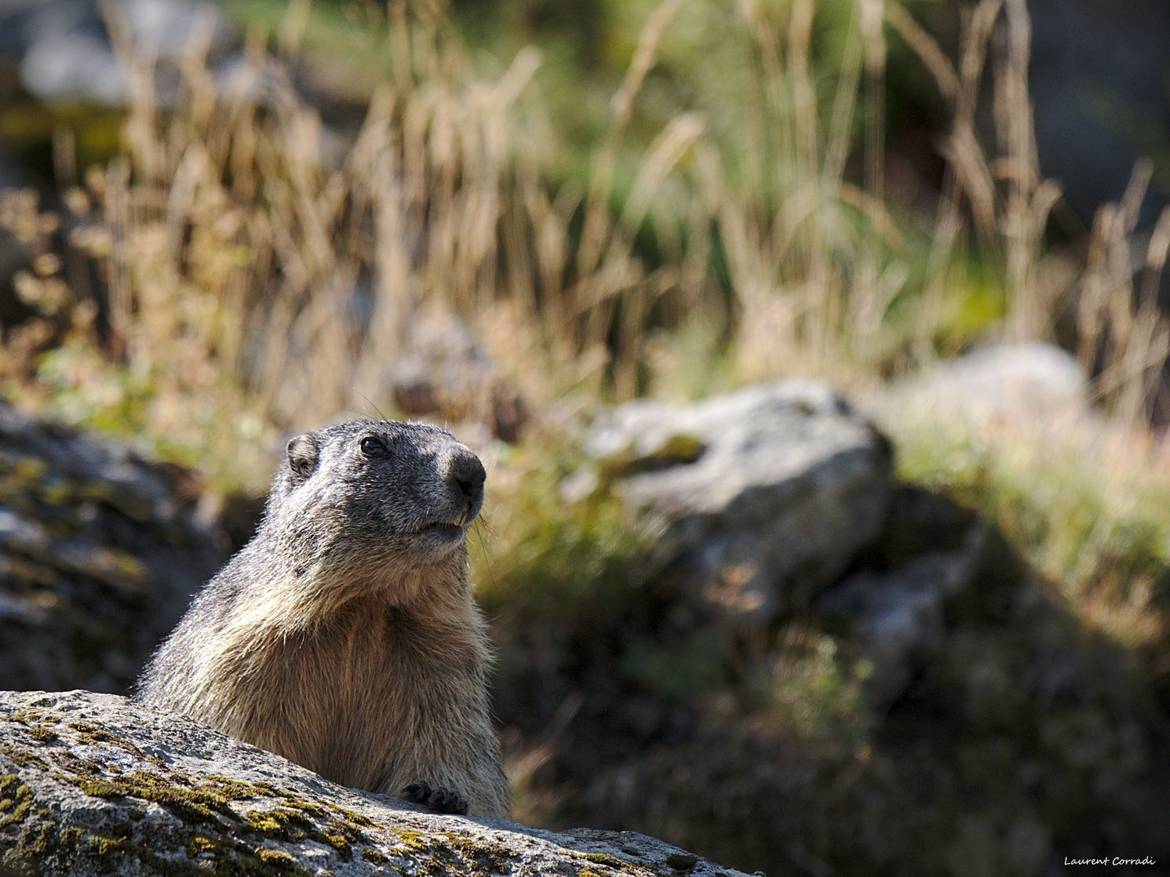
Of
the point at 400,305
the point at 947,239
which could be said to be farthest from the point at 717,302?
the point at 400,305

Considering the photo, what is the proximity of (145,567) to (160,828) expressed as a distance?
3.28m

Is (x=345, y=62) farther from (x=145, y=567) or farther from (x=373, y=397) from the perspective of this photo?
(x=145, y=567)

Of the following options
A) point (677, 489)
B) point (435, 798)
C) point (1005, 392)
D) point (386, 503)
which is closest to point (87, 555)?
point (386, 503)

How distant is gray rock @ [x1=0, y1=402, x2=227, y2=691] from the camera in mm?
5230

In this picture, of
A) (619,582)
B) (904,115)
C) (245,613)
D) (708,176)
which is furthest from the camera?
(904,115)

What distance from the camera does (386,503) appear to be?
3.96 metres

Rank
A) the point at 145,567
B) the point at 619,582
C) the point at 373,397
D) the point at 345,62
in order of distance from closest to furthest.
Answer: the point at 145,567 < the point at 619,582 < the point at 373,397 < the point at 345,62

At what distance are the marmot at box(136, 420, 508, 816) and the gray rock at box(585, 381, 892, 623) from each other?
273cm

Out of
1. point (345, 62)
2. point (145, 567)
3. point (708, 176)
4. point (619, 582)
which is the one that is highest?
point (345, 62)

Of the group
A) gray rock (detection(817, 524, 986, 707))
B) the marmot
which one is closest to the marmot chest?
the marmot

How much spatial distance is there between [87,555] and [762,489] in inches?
126

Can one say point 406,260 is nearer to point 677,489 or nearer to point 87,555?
point 677,489

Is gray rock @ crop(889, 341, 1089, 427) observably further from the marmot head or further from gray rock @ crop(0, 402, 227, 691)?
the marmot head

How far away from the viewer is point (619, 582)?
A: 691 centimetres
